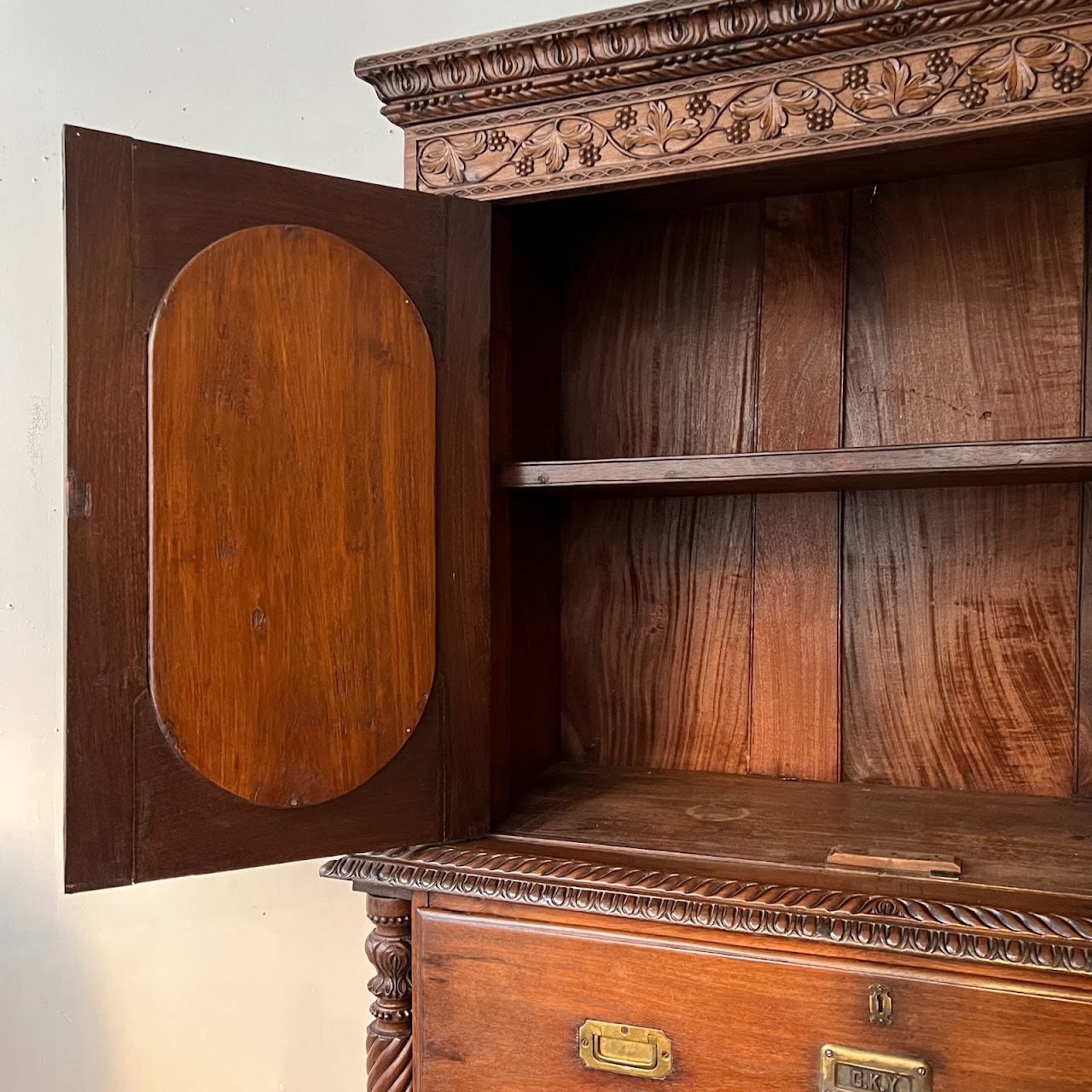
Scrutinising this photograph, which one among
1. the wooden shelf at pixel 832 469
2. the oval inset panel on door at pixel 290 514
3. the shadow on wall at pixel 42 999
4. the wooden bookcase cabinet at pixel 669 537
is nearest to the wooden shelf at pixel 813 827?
the wooden bookcase cabinet at pixel 669 537

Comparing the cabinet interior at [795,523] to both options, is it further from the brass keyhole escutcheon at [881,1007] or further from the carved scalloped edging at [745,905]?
the brass keyhole escutcheon at [881,1007]

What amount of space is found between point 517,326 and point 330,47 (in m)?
0.62

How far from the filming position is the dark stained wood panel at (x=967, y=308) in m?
1.16

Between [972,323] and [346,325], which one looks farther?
[972,323]

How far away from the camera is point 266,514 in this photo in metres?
0.92

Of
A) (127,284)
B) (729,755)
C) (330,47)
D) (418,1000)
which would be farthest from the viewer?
(330,47)

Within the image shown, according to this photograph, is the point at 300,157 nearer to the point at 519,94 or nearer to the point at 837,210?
the point at 519,94

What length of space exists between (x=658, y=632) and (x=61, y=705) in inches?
36.8

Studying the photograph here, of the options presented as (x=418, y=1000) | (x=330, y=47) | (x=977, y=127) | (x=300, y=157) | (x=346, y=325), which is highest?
(x=330, y=47)

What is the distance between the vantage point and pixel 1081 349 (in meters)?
1.16

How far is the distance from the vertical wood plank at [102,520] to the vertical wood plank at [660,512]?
0.63 meters

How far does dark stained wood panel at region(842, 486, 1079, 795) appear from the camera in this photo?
3.86 ft

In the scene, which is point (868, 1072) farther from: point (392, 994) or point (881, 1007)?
point (392, 994)

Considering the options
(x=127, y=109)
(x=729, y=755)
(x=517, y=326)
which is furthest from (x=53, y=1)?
(x=729, y=755)
